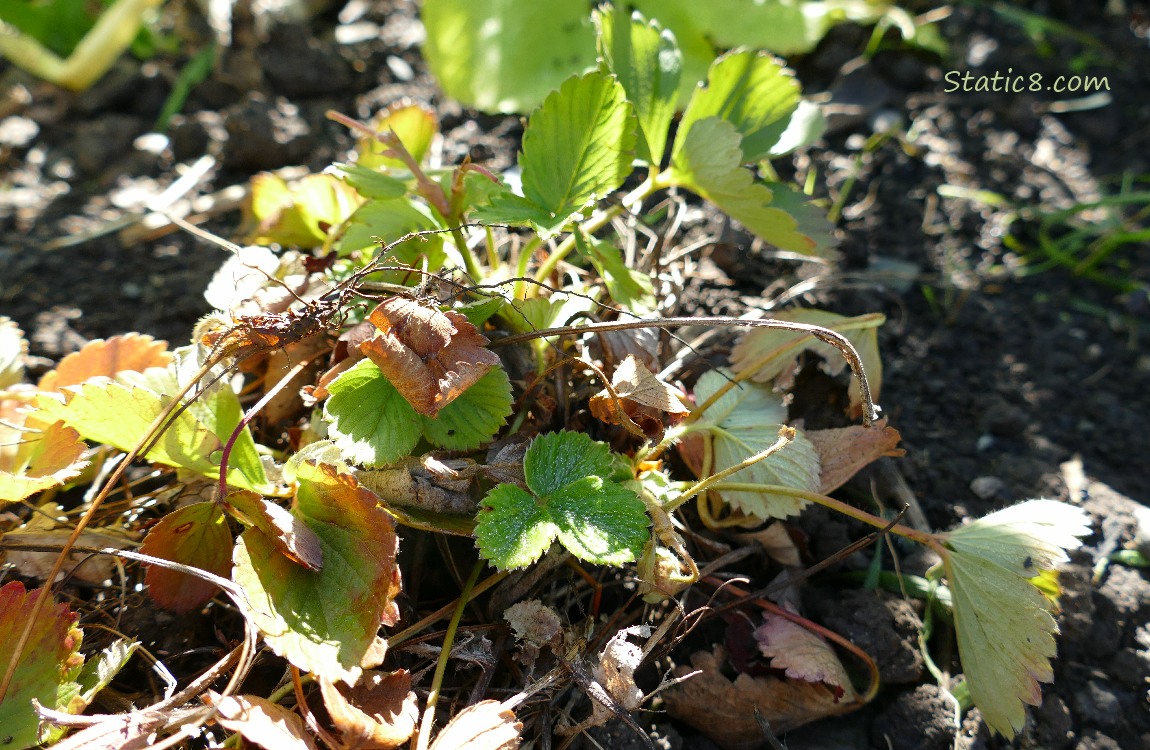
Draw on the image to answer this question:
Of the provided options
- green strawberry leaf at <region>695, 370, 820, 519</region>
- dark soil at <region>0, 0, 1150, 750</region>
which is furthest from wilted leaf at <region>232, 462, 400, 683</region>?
green strawberry leaf at <region>695, 370, 820, 519</region>

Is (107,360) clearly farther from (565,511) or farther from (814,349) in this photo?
(814,349)

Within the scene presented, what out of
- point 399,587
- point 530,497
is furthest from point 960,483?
point 399,587

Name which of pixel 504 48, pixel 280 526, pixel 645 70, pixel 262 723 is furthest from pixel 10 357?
pixel 504 48

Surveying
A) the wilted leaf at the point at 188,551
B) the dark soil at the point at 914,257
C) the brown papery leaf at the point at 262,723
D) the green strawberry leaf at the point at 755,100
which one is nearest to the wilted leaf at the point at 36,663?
the wilted leaf at the point at 188,551

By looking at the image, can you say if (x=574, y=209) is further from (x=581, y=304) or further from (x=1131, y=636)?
(x=1131, y=636)

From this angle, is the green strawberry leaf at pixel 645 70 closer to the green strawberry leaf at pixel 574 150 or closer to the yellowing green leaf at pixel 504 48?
the green strawberry leaf at pixel 574 150

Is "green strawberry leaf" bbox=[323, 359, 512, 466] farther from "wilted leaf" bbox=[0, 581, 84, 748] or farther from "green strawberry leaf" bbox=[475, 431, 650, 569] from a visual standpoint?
"wilted leaf" bbox=[0, 581, 84, 748]
